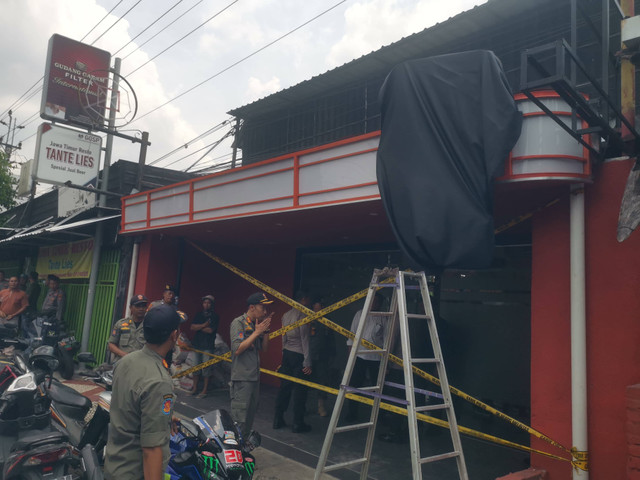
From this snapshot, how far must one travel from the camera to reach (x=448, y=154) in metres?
4.57

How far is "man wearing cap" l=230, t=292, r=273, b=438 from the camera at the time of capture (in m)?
5.41

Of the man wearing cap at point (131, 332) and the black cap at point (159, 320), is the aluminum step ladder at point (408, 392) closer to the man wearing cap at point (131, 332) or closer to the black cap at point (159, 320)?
the black cap at point (159, 320)

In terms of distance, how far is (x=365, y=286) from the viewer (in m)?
8.95

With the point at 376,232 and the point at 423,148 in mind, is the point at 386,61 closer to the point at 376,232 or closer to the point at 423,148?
the point at 376,232

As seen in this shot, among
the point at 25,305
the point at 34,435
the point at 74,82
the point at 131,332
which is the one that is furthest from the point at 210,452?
the point at 74,82

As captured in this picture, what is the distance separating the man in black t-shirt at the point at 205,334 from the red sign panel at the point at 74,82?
23.3 feet

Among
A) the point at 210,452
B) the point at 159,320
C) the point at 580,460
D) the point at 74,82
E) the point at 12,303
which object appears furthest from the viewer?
the point at 74,82

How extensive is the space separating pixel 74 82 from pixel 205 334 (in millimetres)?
8522

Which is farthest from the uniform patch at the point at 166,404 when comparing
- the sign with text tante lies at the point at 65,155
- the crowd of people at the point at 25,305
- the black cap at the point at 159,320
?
the sign with text tante lies at the point at 65,155

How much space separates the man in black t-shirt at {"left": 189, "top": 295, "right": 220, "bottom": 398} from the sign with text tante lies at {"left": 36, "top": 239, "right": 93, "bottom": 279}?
4914mm

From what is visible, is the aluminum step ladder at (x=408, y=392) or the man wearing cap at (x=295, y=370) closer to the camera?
the aluminum step ladder at (x=408, y=392)

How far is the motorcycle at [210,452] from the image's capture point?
11.7 ft

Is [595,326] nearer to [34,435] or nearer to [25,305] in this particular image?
[34,435]

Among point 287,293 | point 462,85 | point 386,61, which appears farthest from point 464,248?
point 386,61
